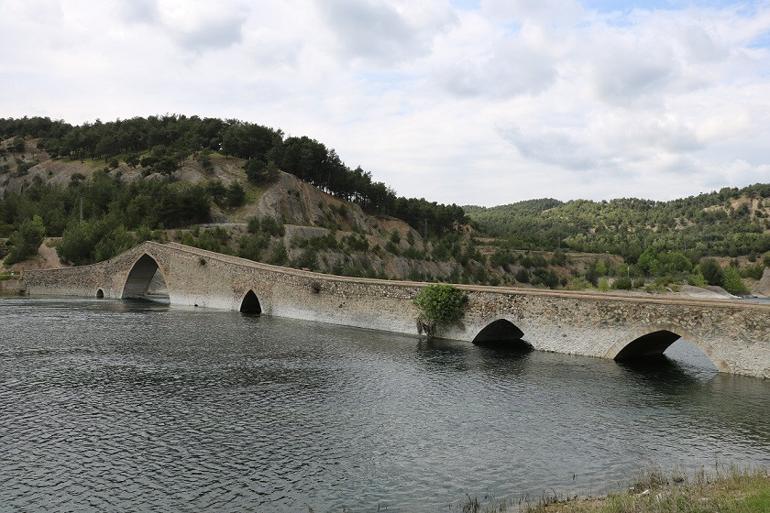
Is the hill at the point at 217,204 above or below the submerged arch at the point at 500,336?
above

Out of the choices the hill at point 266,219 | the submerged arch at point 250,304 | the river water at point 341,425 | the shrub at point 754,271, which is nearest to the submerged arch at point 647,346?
the river water at point 341,425

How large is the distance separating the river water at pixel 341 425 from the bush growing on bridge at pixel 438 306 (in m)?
4.18

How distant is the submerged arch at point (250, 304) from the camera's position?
53000 mm

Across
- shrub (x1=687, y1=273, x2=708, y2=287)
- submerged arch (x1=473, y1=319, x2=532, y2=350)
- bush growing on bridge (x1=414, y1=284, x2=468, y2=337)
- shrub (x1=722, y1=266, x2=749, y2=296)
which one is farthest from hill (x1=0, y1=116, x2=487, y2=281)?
shrub (x1=722, y1=266, x2=749, y2=296)

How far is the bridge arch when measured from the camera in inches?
1025

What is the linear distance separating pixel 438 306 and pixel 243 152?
8242cm

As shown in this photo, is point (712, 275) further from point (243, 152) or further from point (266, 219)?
point (243, 152)

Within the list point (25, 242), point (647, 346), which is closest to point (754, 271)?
point (647, 346)

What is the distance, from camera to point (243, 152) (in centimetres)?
11056

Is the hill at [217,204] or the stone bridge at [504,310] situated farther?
the hill at [217,204]

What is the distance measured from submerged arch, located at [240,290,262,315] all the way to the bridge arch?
106 feet

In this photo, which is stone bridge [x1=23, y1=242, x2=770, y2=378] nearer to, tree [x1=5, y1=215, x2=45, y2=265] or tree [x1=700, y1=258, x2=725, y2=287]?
tree [x1=5, y1=215, x2=45, y2=265]

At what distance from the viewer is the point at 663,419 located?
66.8ft

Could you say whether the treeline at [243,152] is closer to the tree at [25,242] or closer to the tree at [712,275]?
the tree at [25,242]
